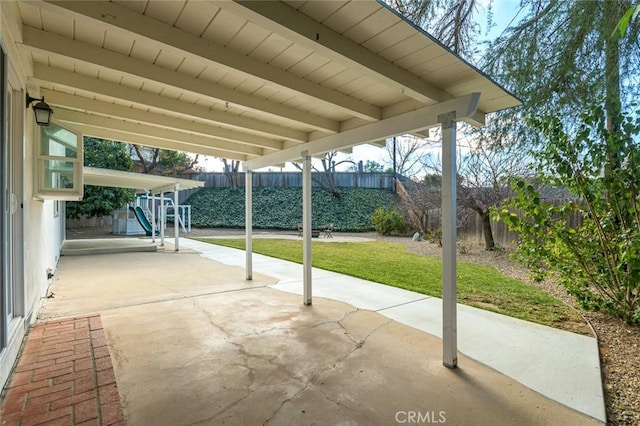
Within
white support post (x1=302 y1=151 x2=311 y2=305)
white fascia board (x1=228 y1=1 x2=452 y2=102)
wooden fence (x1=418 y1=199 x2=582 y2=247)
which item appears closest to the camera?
white fascia board (x1=228 y1=1 x2=452 y2=102)

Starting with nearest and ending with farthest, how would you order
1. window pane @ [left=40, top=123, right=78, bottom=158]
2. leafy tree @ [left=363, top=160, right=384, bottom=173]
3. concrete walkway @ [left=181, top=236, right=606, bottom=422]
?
concrete walkway @ [left=181, top=236, right=606, bottom=422] → window pane @ [left=40, top=123, right=78, bottom=158] → leafy tree @ [left=363, top=160, right=384, bottom=173]

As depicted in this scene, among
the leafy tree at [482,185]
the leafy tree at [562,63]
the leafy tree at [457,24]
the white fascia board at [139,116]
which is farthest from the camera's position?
the leafy tree at [482,185]

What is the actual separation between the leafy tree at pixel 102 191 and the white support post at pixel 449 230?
1368 centimetres

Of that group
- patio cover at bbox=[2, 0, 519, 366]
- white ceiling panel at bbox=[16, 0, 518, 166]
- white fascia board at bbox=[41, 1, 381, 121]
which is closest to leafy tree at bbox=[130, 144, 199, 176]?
patio cover at bbox=[2, 0, 519, 366]

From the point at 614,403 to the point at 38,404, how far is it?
3890mm

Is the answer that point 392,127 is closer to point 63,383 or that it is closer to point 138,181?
point 63,383

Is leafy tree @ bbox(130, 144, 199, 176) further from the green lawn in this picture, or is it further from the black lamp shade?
the black lamp shade

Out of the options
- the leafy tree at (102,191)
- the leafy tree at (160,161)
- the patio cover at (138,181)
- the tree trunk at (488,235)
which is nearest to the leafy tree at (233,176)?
the leafy tree at (160,161)

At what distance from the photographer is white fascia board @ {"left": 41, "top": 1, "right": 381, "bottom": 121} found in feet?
5.82

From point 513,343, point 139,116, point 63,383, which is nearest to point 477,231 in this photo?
point 513,343

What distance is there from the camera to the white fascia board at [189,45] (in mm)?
1774

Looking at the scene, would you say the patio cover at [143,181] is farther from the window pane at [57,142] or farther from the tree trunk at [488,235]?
the tree trunk at [488,235]

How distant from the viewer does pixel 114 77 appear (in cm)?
275

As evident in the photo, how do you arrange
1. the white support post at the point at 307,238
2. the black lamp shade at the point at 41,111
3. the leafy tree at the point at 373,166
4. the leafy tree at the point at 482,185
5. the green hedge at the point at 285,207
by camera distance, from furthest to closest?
the leafy tree at the point at 373,166, the green hedge at the point at 285,207, the leafy tree at the point at 482,185, the white support post at the point at 307,238, the black lamp shade at the point at 41,111
